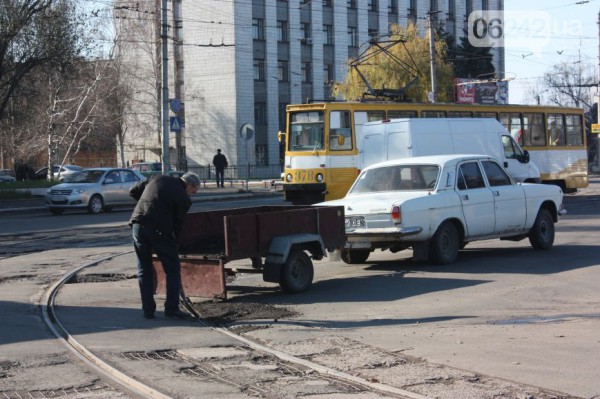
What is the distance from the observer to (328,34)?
63906 mm

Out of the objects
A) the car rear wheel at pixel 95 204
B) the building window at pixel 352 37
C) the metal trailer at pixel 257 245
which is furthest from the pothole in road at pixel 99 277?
the building window at pixel 352 37

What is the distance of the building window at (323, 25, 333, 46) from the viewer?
209 ft

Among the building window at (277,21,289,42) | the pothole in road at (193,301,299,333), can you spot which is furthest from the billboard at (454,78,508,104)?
the pothole in road at (193,301,299,333)

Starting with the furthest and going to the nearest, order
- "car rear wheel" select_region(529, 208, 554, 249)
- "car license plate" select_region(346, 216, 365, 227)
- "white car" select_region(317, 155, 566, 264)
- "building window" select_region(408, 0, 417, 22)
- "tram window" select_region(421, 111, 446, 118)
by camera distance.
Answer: "building window" select_region(408, 0, 417, 22) < "tram window" select_region(421, 111, 446, 118) < "car rear wheel" select_region(529, 208, 554, 249) < "car license plate" select_region(346, 216, 365, 227) < "white car" select_region(317, 155, 566, 264)

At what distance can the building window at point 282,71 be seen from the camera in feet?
204

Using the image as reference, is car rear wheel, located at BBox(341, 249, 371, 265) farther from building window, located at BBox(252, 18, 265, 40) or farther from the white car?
building window, located at BBox(252, 18, 265, 40)

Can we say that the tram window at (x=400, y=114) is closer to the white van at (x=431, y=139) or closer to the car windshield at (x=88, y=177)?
the white van at (x=431, y=139)

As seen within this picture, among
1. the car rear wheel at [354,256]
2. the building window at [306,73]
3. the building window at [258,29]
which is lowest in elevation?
the car rear wheel at [354,256]

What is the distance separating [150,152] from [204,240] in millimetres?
59425

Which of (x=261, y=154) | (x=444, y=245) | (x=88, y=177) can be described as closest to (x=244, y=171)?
(x=261, y=154)

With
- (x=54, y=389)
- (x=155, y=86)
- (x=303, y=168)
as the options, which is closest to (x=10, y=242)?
(x=303, y=168)

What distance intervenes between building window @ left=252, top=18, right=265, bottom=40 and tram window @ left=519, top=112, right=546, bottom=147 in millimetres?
33360

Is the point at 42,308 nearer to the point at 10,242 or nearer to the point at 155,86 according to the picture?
→ the point at 10,242

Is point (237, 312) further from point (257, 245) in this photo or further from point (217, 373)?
point (217, 373)
